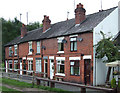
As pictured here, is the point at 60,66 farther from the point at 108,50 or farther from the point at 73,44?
the point at 108,50

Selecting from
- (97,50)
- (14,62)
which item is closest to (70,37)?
(97,50)

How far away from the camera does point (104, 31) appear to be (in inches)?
722

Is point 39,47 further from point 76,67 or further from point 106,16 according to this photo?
point 106,16

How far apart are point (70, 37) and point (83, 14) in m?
3.10

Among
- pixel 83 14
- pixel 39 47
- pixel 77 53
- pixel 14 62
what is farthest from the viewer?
pixel 14 62

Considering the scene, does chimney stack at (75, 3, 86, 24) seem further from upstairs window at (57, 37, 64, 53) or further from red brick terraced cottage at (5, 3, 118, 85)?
upstairs window at (57, 37, 64, 53)

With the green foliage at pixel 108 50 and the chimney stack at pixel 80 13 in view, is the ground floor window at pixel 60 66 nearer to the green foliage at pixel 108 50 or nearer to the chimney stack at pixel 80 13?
the chimney stack at pixel 80 13

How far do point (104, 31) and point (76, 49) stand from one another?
3215 millimetres

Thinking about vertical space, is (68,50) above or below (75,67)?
above

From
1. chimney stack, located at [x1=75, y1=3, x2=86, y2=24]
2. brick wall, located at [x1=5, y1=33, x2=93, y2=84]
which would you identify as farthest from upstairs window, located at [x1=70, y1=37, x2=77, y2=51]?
chimney stack, located at [x1=75, y1=3, x2=86, y2=24]

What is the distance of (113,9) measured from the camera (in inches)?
758

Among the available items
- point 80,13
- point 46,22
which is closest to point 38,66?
point 46,22

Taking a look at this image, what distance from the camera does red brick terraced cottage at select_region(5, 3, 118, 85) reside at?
17.6 m

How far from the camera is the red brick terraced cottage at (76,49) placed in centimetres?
1764
